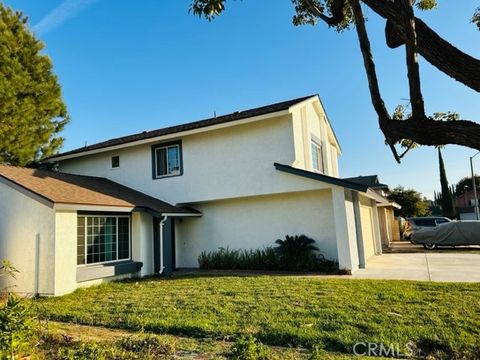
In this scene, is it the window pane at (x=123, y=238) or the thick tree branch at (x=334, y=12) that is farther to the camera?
the window pane at (x=123, y=238)

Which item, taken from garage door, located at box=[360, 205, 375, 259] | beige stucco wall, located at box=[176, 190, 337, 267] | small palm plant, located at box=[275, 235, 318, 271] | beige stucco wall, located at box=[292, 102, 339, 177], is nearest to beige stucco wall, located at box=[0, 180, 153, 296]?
beige stucco wall, located at box=[176, 190, 337, 267]

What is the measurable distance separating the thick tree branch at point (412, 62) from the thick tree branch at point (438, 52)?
8cm

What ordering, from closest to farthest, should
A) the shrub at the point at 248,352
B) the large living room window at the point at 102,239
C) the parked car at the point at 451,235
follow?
1. the shrub at the point at 248,352
2. the large living room window at the point at 102,239
3. the parked car at the point at 451,235

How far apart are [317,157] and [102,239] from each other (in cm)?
1101

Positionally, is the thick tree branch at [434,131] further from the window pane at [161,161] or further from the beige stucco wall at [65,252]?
the window pane at [161,161]

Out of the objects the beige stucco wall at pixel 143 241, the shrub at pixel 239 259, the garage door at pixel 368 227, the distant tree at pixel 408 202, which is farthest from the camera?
the distant tree at pixel 408 202

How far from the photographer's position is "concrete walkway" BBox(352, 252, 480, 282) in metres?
10.1

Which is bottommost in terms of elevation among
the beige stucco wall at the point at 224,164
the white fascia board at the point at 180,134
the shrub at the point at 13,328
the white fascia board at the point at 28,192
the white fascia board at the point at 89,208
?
the shrub at the point at 13,328

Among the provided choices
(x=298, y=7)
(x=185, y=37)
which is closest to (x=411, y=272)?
(x=298, y=7)

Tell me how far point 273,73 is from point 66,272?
11.1 meters

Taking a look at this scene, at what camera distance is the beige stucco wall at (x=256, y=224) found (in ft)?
43.1

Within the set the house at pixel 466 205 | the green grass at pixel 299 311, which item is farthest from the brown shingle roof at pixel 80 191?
the house at pixel 466 205

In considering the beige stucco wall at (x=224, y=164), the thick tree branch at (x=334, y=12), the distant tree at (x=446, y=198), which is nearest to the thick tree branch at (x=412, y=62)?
the thick tree branch at (x=334, y=12)

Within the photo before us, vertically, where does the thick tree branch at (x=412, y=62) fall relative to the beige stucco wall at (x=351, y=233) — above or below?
above
